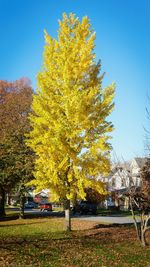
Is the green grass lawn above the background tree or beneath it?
beneath

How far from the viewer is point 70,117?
65.9 ft

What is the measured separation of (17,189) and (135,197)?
696 inches

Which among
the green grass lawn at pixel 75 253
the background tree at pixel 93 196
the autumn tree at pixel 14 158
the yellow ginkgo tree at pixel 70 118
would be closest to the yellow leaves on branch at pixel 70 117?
the yellow ginkgo tree at pixel 70 118

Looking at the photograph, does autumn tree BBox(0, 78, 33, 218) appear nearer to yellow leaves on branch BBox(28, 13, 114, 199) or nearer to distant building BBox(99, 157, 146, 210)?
distant building BBox(99, 157, 146, 210)

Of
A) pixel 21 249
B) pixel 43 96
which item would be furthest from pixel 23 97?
pixel 21 249

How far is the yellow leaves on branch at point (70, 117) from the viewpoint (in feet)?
65.7

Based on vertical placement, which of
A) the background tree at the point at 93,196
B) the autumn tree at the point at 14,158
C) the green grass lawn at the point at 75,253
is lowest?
the green grass lawn at the point at 75,253

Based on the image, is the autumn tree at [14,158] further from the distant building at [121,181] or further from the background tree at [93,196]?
the background tree at [93,196]

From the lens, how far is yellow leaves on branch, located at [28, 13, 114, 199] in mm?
20016

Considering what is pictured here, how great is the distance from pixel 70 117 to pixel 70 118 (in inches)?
2.7

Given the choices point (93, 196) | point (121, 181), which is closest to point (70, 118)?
point (93, 196)

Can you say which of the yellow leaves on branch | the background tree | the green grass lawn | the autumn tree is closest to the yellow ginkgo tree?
the yellow leaves on branch

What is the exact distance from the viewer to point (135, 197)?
18.1 meters

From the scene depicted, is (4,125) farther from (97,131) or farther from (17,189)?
(97,131)
